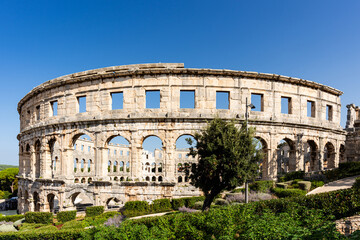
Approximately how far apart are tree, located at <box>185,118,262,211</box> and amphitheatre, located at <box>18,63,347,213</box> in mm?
6004

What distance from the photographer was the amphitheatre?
64.6 ft

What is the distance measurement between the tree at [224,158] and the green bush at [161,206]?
471 cm

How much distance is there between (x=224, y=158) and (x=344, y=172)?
12.8m

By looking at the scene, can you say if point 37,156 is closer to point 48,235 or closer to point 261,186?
point 48,235

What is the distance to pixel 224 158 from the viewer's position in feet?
39.5

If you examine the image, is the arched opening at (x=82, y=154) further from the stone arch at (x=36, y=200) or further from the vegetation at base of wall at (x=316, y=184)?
the vegetation at base of wall at (x=316, y=184)

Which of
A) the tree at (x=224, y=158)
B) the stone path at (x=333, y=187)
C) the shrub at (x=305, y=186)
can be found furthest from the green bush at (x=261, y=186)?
the tree at (x=224, y=158)

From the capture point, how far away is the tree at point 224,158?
12078 millimetres

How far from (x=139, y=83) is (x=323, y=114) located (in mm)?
19521

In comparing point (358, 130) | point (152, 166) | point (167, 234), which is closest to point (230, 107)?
point (167, 234)

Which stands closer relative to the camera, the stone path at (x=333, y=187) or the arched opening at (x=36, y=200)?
the stone path at (x=333, y=187)

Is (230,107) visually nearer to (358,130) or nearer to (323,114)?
(323,114)

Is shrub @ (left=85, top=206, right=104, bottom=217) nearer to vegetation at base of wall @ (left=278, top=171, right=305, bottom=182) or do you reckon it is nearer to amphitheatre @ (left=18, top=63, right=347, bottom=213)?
amphitheatre @ (left=18, top=63, right=347, bottom=213)

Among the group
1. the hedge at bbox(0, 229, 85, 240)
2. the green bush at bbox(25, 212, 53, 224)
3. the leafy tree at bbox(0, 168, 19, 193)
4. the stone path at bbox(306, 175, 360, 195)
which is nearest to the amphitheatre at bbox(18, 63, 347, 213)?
the green bush at bbox(25, 212, 53, 224)
